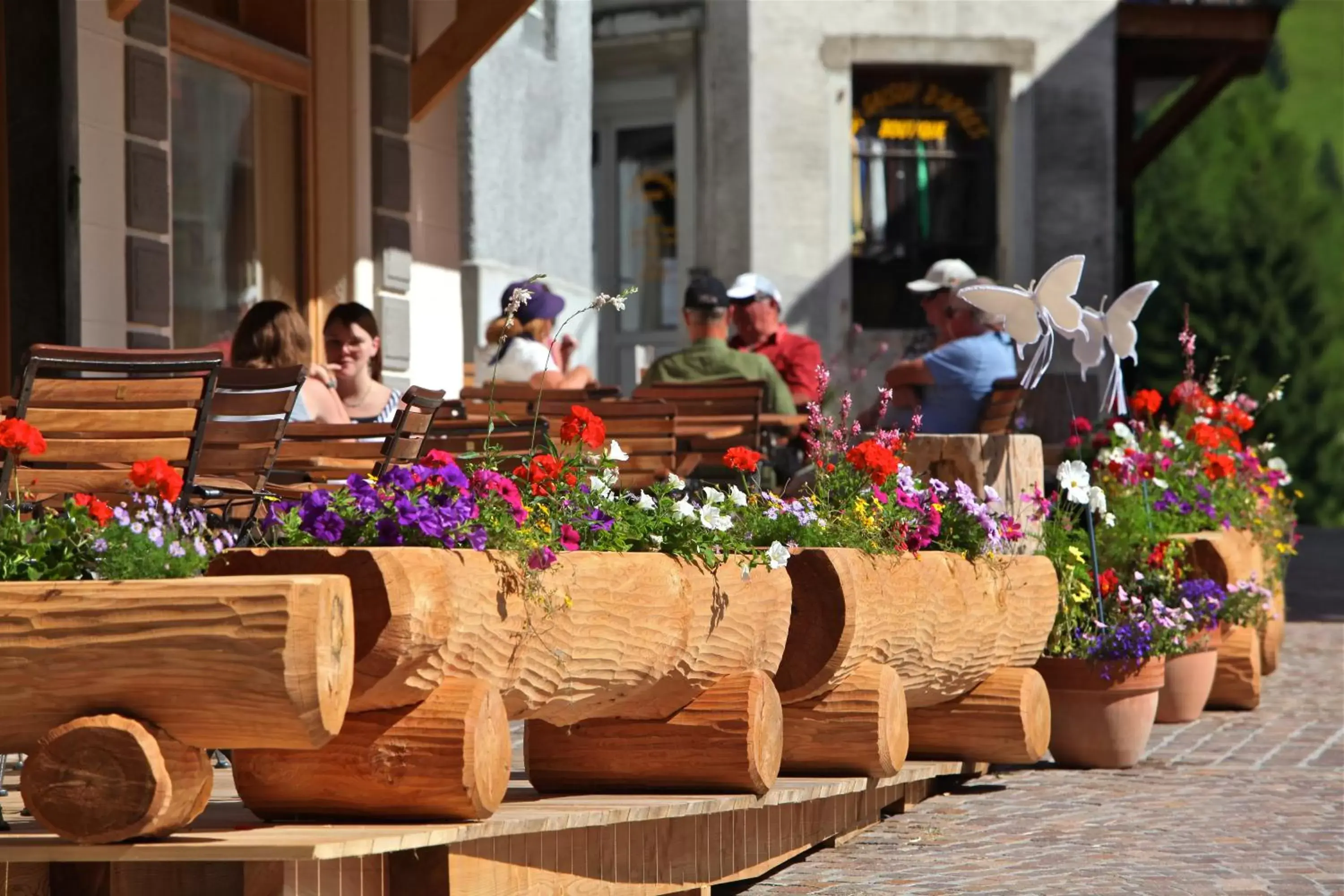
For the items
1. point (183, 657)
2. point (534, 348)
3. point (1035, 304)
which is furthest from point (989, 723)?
point (534, 348)

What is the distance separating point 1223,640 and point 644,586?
14.8ft

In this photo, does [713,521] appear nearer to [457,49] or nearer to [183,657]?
[183,657]

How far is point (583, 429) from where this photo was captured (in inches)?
188

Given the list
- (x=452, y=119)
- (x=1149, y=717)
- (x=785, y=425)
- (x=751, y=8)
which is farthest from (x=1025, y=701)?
(x=751, y=8)

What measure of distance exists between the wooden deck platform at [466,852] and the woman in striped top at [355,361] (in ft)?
9.09

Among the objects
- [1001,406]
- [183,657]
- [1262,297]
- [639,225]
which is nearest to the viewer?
[183,657]

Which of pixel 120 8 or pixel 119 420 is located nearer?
pixel 119 420

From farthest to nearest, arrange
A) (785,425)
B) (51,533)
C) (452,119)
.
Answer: (452,119), (785,425), (51,533)

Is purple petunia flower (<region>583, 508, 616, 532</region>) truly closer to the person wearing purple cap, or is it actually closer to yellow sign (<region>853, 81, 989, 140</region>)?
the person wearing purple cap

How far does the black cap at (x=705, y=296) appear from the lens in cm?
1022

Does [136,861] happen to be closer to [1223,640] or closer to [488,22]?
[1223,640]

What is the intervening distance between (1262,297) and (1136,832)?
29200 millimetres

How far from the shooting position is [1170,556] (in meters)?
7.66

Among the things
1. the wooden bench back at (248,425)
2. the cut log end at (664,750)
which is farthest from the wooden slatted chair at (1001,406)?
the cut log end at (664,750)
